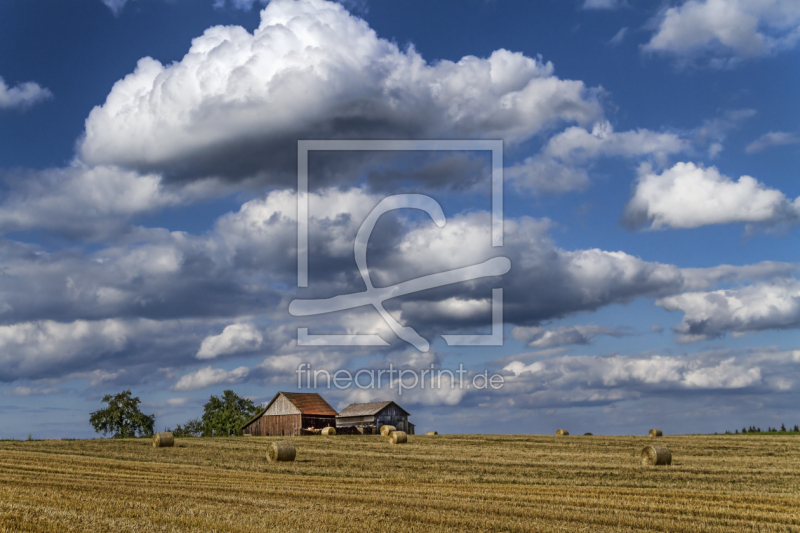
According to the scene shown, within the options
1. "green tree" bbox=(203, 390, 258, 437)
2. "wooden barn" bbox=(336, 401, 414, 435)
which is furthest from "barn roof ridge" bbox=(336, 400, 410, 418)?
"green tree" bbox=(203, 390, 258, 437)

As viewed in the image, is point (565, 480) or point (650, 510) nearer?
point (650, 510)

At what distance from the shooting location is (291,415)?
260 feet

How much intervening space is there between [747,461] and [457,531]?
25.8m

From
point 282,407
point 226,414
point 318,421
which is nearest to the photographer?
point 282,407

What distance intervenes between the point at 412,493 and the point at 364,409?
6122 cm

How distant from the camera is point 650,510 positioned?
52.4ft

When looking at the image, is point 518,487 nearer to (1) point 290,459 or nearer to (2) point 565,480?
(2) point 565,480

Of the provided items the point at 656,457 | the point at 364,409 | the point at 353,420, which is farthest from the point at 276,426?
the point at 656,457

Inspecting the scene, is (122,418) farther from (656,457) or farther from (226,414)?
(656,457)

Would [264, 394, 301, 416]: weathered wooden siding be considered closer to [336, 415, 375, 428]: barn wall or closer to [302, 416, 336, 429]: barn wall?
[302, 416, 336, 429]: barn wall

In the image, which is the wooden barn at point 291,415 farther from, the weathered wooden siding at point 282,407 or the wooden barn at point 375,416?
the wooden barn at point 375,416

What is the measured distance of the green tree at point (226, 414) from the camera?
104438 millimetres

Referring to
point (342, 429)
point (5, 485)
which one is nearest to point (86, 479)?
point (5, 485)

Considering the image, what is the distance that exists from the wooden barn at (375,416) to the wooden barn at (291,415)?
185 centimetres
